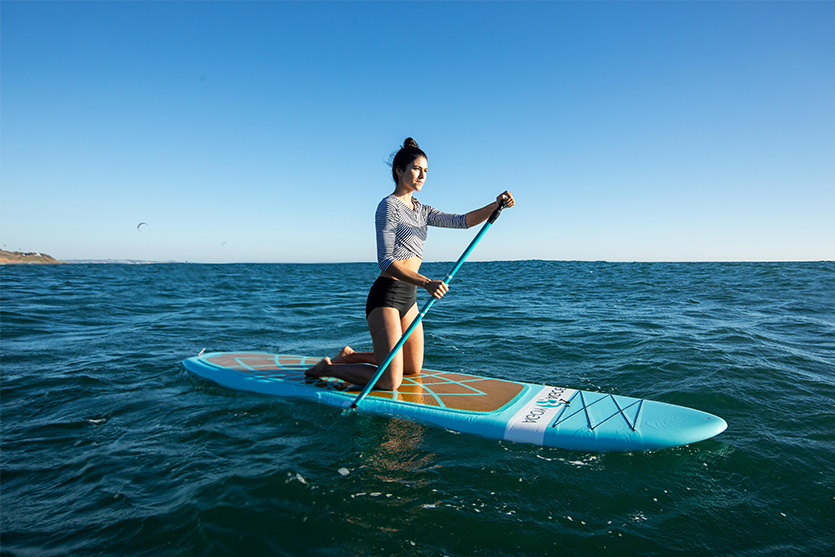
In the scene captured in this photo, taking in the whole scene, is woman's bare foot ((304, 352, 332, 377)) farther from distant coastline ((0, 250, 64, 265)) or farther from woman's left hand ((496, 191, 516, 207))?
distant coastline ((0, 250, 64, 265))

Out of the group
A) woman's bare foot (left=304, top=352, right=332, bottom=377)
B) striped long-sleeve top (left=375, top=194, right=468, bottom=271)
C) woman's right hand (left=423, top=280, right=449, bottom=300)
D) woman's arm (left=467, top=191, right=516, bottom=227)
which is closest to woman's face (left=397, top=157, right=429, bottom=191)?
striped long-sleeve top (left=375, top=194, right=468, bottom=271)

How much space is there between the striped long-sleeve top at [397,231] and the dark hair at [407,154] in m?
0.29

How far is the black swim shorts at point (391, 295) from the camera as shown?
3838 mm

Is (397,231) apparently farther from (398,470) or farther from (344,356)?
(398,470)

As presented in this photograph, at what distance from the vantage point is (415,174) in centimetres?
374

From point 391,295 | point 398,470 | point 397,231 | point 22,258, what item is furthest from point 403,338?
point 22,258

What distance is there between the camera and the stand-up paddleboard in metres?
3.09

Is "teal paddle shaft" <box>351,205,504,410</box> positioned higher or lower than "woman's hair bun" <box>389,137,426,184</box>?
lower

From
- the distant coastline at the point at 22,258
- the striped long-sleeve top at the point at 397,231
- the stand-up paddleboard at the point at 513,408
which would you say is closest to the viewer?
the stand-up paddleboard at the point at 513,408

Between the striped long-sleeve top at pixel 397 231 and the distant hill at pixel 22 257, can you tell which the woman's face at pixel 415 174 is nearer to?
the striped long-sleeve top at pixel 397 231

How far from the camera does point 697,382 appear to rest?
460 centimetres

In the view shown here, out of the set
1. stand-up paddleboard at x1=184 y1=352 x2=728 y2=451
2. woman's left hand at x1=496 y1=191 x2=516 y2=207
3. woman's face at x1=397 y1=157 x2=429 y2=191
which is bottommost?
→ stand-up paddleboard at x1=184 y1=352 x2=728 y2=451

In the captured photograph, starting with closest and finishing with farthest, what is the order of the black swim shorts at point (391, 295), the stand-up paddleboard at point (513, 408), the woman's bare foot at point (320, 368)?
the stand-up paddleboard at point (513, 408)
the black swim shorts at point (391, 295)
the woman's bare foot at point (320, 368)

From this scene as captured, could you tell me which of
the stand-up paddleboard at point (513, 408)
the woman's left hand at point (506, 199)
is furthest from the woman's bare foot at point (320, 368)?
the woman's left hand at point (506, 199)
